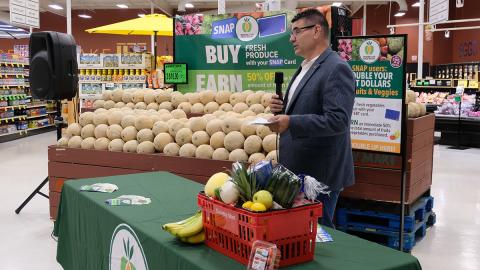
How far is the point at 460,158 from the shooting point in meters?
9.05

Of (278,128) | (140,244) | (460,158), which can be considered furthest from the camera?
(460,158)

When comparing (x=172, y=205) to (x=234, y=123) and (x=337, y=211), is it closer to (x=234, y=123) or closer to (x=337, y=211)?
(x=234, y=123)

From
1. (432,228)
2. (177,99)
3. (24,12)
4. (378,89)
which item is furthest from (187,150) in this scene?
(24,12)

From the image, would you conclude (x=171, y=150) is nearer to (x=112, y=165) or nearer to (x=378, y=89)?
(x=112, y=165)

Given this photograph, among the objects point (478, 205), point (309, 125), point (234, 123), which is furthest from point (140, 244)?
point (478, 205)

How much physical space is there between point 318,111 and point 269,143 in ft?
4.76

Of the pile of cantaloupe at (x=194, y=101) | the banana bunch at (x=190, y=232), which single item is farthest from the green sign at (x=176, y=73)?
the banana bunch at (x=190, y=232)

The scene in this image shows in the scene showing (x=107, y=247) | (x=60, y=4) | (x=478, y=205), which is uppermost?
(x=60, y=4)

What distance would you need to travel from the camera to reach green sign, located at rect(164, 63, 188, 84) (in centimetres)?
605

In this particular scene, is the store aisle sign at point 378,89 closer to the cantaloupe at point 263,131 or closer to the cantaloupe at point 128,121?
the cantaloupe at point 263,131

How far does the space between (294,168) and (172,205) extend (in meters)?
0.68

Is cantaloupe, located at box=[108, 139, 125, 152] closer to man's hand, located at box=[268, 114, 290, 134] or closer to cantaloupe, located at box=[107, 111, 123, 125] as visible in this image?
cantaloupe, located at box=[107, 111, 123, 125]

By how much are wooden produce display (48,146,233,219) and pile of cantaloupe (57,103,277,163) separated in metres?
0.07

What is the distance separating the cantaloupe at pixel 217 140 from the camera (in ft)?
13.6
